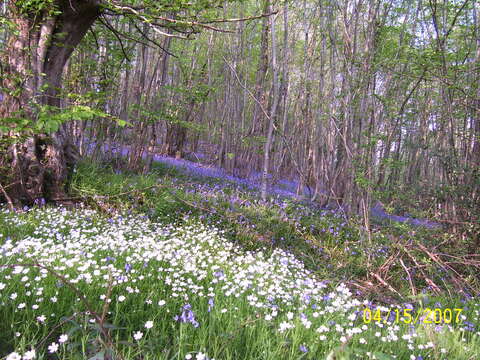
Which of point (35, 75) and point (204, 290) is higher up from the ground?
point (35, 75)

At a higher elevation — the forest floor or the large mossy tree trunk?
the large mossy tree trunk

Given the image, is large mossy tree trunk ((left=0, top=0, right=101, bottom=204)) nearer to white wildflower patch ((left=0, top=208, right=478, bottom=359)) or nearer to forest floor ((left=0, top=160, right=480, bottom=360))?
forest floor ((left=0, top=160, right=480, bottom=360))

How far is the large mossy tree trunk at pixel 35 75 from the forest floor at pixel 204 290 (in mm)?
477

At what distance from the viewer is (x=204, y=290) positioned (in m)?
2.57

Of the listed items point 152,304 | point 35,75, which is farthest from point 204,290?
point 35,75

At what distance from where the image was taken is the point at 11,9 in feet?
13.7

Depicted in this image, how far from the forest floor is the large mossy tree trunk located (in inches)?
18.8

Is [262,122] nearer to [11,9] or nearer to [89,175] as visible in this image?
[89,175]

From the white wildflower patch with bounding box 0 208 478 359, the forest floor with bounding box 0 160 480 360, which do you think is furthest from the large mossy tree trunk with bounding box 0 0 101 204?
the white wildflower patch with bounding box 0 208 478 359

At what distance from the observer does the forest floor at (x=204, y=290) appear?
5.67ft

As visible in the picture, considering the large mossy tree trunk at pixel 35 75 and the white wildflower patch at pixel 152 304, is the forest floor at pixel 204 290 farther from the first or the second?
the large mossy tree trunk at pixel 35 75

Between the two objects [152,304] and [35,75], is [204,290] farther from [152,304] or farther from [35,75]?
[35,75]

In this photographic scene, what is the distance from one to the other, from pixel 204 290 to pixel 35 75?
367 centimetres

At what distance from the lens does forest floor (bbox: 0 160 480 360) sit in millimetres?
1729
